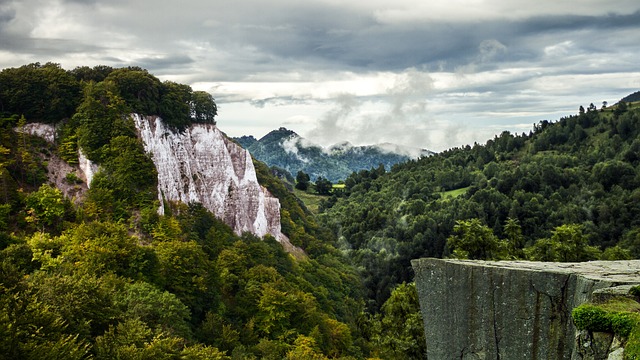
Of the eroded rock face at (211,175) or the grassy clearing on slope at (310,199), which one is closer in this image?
the eroded rock face at (211,175)

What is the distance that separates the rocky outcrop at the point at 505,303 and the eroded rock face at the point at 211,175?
36318 millimetres

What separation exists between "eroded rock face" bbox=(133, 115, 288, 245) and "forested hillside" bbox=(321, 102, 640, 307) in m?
25.4

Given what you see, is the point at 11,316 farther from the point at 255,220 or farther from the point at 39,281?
Result: the point at 255,220

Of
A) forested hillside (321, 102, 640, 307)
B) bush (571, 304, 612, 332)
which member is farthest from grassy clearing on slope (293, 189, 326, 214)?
bush (571, 304, 612, 332)

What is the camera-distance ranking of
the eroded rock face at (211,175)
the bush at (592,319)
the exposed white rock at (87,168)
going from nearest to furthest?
the bush at (592,319)
the exposed white rock at (87,168)
the eroded rock face at (211,175)

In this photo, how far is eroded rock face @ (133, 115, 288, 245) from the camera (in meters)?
48.7

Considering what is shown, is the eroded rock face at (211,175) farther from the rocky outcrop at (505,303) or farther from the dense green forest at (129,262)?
the rocky outcrop at (505,303)

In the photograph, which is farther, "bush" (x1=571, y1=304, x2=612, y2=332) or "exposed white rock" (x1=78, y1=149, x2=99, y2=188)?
"exposed white rock" (x1=78, y1=149, x2=99, y2=188)

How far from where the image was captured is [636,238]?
67.0 m

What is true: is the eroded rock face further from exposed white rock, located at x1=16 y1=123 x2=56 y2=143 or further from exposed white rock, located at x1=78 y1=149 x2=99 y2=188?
exposed white rock, located at x1=16 y1=123 x2=56 y2=143

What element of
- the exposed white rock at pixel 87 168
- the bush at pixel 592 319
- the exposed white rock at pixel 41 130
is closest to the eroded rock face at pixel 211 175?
the exposed white rock at pixel 87 168

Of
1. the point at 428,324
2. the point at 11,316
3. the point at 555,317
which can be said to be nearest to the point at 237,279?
the point at 11,316

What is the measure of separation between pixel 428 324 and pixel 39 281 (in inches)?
735

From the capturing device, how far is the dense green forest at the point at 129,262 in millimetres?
20344
